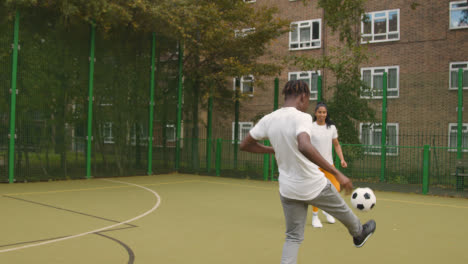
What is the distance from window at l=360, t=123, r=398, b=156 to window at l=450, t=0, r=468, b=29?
9.22 metres

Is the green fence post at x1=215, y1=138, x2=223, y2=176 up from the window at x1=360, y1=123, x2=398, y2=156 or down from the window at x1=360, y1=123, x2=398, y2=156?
down

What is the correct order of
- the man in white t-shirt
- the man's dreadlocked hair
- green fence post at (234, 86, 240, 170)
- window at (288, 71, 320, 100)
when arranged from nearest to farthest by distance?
the man in white t-shirt, the man's dreadlocked hair, green fence post at (234, 86, 240, 170), window at (288, 71, 320, 100)

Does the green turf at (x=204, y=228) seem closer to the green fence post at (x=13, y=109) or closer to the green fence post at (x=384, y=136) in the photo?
the green fence post at (x=13, y=109)

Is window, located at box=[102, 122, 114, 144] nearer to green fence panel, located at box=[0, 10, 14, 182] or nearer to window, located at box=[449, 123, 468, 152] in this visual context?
green fence panel, located at box=[0, 10, 14, 182]

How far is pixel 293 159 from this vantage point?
371 centimetres

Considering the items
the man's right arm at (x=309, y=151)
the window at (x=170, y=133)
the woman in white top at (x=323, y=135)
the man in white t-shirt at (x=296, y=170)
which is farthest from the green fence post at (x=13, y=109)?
the man's right arm at (x=309, y=151)

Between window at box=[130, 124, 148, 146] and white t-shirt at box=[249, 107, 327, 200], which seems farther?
window at box=[130, 124, 148, 146]

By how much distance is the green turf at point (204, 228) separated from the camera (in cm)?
521

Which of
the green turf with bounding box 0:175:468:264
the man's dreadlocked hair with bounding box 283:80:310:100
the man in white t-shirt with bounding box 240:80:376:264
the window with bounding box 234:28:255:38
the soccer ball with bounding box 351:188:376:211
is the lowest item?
the green turf with bounding box 0:175:468:264

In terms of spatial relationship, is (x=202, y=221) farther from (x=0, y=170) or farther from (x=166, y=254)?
(x=0, y=170)

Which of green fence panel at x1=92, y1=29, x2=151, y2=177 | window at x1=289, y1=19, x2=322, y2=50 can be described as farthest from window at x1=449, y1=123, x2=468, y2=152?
window at x1=289, y1=19, x2=322, y2=50

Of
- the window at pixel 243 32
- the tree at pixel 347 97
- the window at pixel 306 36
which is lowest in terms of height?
the tree at pixel 347 97

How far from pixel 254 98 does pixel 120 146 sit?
16.4ft

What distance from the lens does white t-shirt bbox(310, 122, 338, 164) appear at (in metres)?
6.71
